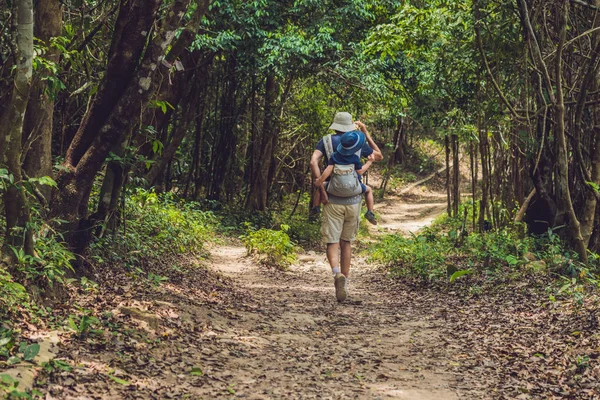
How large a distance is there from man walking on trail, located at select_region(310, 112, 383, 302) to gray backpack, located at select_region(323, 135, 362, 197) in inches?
1.9

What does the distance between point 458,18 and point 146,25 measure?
209 inches

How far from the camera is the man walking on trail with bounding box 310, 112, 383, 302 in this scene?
7.23 meters

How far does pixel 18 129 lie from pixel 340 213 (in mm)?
3836

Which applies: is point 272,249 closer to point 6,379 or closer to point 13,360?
point 13,360

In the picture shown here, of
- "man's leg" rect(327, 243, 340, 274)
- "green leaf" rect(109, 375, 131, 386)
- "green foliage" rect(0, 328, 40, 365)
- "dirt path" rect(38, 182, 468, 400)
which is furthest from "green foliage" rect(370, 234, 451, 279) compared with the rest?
"green foliage" rect(0, 328, 40, 365)

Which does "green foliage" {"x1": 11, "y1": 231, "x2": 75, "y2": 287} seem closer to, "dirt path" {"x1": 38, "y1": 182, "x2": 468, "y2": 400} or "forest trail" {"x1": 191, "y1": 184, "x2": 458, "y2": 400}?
"dirt path" {"x1": 38, "y1": 182, "x2": 468, "y2": 400}

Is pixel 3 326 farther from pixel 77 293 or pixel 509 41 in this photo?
pixel 509 41

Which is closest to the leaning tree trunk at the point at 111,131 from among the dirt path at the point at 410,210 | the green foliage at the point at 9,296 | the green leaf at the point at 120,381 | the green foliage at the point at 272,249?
the green foliage at the point at 9,296

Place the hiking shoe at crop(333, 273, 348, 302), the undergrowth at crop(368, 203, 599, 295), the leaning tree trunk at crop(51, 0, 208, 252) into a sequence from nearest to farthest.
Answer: the leaning tree trunk at crop(51, 0, 208, 252), the undergrowth at crop(368, 203, 599, 295), the hiking shoe at crop(333, 273, 348, 302)

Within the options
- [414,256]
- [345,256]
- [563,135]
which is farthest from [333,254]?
[414,256]

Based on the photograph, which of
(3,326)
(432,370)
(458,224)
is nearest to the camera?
(3,326)

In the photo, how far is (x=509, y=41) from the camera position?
30.4 ft

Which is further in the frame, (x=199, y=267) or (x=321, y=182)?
(x=199, y=267)

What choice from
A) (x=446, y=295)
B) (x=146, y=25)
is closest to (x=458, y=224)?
(x=446, y=295)
